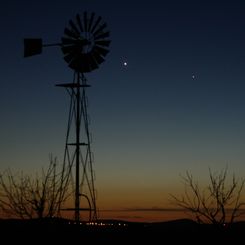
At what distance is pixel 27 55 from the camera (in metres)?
29.3

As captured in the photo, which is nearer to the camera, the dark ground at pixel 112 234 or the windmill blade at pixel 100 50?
the dark ground at pixel 112 234

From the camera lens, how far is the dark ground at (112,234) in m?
25.2

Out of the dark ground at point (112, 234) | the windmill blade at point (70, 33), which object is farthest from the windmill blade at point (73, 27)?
the dark ground at point (112, 234)

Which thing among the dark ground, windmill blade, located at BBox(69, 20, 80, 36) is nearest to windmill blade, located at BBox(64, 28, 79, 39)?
windmill blade, located at BBox(69, 20, 80, 36)

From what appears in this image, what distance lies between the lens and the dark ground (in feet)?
82.8

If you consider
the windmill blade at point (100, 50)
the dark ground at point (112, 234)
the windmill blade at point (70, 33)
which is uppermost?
the windmill blade at point (70, 33)

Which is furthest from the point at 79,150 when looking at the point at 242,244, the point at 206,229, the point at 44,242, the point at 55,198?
the point at 242,244

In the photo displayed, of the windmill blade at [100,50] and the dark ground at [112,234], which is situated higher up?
the windmill blade at [100,50]

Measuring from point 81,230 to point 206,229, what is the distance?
564 cm

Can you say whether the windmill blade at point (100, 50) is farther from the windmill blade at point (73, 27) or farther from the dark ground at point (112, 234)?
the dark ground at point (112, 234)

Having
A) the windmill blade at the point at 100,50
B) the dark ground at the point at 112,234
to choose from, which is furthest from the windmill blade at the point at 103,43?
the dark ground at the point at 112,234

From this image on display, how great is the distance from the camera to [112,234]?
85.4ft

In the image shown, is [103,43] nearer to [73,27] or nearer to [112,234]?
[73,27]

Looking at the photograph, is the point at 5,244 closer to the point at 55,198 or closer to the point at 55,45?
the point at 55,198
